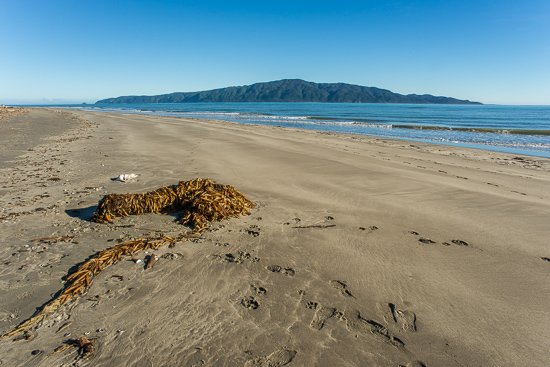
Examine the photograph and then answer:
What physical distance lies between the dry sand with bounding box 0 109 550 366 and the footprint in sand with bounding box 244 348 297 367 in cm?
2

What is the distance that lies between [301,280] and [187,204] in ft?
12.1

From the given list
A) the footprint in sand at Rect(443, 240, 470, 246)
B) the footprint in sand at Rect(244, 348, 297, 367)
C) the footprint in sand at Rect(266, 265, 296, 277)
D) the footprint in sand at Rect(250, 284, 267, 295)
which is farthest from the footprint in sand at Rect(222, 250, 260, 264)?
the footprint in sand at Rect(443, 240, 470, 246)

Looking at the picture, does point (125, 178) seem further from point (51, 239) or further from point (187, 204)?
point (51, 239)

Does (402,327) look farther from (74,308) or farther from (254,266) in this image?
(74,308)

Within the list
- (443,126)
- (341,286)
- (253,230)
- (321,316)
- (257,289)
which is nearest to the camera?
(321,316)

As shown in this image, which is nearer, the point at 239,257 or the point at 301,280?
the point at 301,280

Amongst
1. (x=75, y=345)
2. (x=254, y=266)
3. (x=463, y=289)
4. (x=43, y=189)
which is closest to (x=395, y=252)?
(x=463, y=289)

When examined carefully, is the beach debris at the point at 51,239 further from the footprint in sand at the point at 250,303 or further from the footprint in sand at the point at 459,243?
the footprint in sand at the point at 459,243

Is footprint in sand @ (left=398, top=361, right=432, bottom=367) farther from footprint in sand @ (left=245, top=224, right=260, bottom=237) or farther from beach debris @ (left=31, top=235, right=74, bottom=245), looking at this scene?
beach debris @ (left=31, top=235, right=74, bottom=245)

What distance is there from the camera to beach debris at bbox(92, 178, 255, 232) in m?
6.76

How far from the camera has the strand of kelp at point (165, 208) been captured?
491 centimetres

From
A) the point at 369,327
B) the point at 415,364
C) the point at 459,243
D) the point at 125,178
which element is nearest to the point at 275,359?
the point at 369,327

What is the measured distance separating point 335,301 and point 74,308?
10.5ft

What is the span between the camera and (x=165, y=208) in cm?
736
